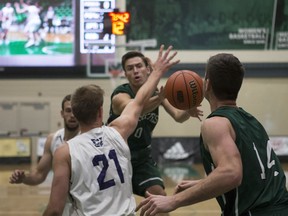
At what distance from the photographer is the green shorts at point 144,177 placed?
14.6 feet

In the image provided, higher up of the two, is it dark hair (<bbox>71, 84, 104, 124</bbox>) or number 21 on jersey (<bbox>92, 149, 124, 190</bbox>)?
dark hair (<bbox>71, 84, 104, 124</bbox>)

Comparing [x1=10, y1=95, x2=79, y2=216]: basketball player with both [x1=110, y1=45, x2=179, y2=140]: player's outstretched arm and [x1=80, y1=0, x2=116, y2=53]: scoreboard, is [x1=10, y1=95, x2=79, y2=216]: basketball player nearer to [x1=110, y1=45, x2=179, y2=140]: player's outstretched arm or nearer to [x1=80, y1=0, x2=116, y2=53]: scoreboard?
[x1=110, y1=45, x2=179, y2=140]: player's outstretched arm

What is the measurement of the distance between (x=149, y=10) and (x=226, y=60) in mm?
7140

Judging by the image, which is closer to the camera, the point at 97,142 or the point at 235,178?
the point at 235,178

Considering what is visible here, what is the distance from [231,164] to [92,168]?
3.03ft

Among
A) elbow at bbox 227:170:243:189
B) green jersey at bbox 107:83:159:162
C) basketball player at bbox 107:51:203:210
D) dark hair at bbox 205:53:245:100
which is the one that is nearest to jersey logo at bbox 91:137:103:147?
dark hair at bbox 205:53:245:100

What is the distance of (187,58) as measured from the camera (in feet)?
31.0

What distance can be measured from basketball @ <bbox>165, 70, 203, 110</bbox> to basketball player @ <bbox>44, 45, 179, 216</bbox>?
32.1 inches

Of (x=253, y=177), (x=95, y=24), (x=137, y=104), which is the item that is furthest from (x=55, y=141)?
(x=95, y=24)

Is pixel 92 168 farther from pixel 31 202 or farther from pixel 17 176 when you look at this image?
pixel 31 202

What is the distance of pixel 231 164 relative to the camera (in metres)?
2.04

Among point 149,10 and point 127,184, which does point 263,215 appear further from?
point 149,10

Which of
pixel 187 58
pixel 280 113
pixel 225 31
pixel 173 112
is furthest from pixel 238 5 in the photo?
pixel 173 112

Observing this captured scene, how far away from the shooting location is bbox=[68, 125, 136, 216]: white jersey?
8.52 ft
